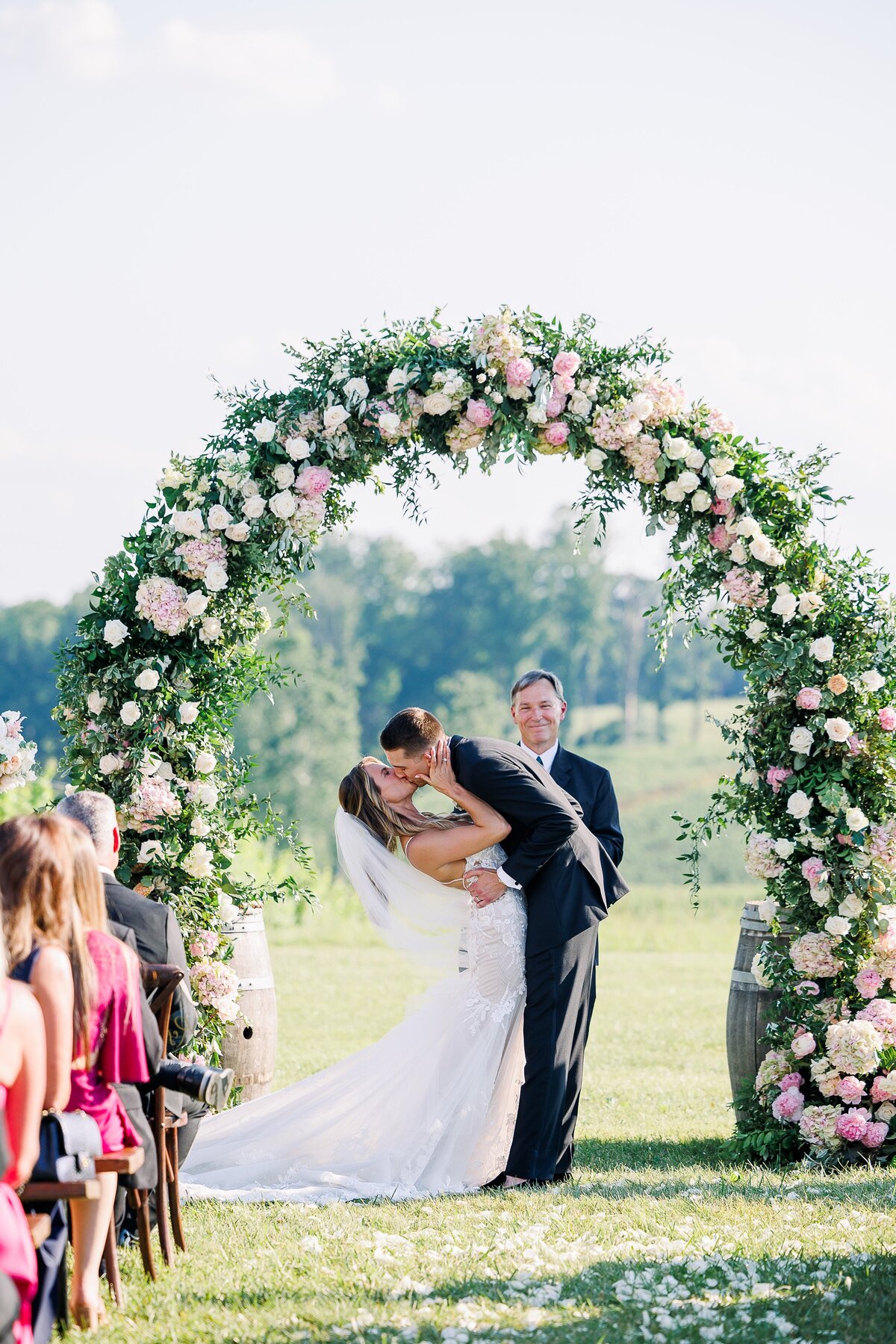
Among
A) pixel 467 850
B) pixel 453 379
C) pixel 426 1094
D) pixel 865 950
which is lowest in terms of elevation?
pixel 426 1094

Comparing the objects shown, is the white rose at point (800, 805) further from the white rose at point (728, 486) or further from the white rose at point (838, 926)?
the white rose at point (728, 486)

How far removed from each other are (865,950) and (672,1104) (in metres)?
2.76

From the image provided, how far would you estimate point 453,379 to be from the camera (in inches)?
276

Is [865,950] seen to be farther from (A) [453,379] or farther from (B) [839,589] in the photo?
(A) [453,379]

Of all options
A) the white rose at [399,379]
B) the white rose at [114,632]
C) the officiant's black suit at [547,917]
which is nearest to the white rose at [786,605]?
the officiant's black suit at [547,917]

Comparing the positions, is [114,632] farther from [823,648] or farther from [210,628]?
[823,648]

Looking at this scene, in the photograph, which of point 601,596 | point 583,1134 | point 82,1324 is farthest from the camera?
point 601,596

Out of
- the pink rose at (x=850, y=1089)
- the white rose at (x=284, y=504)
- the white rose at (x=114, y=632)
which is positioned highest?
the white rose at (x=284, y=504)

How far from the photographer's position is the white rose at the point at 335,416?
708 cm

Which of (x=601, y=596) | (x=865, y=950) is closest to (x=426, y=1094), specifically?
(x=865, y=950)

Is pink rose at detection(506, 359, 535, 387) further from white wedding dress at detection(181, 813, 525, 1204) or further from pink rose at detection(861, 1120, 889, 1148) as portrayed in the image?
pink rose at detection(861, 1120, 889, 1148)

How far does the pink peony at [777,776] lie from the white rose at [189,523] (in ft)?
11.0

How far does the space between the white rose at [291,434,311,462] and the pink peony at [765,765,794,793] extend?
3066 mm

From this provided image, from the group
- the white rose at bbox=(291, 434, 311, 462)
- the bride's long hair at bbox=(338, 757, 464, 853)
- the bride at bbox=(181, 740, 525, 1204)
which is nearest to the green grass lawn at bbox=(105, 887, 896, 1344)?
the bride at bbox=(181, 740, 525, 1204)
